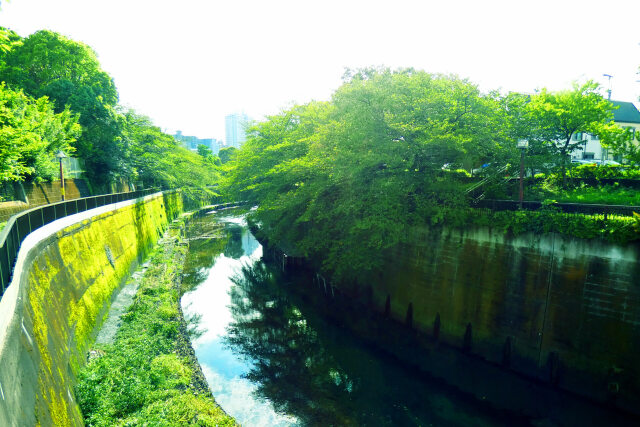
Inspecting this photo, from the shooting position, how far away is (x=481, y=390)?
12781 mm

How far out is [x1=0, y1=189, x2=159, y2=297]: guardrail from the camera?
6.92 m

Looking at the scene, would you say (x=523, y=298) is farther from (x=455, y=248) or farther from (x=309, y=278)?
(x=309, y=278)

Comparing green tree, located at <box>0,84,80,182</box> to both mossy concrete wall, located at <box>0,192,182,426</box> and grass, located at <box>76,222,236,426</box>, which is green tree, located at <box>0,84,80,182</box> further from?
grass, located at <box>76,222,236,426</box>

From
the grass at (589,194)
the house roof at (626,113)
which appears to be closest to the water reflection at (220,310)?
the grass at (589,194)

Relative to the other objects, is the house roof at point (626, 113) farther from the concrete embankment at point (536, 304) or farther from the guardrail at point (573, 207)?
the concrete embankment at point (536, 304)

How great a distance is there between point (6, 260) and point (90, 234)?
33.2 feet

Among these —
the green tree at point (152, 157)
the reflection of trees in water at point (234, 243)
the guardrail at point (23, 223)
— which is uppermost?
the green tree at point (152, 157)

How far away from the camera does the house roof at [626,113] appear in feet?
116

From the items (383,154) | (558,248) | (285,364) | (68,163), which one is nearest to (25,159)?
(68,163)

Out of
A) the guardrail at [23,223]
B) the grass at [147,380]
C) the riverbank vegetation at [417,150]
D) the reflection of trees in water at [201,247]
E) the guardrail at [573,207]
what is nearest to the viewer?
the guardrail at [23,223]

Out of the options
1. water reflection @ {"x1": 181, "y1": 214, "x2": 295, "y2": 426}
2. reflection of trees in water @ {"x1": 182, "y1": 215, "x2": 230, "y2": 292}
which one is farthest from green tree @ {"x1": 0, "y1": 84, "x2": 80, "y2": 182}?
reflection of trees in water @ {"x1": 182, "y1": 215, "x2": 230, "y2": 292}

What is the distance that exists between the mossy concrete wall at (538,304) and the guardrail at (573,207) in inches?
43.8

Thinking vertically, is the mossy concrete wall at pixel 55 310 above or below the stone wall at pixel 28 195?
below

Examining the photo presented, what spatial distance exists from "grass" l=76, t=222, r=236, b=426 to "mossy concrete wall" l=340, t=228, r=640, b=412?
10133mm
